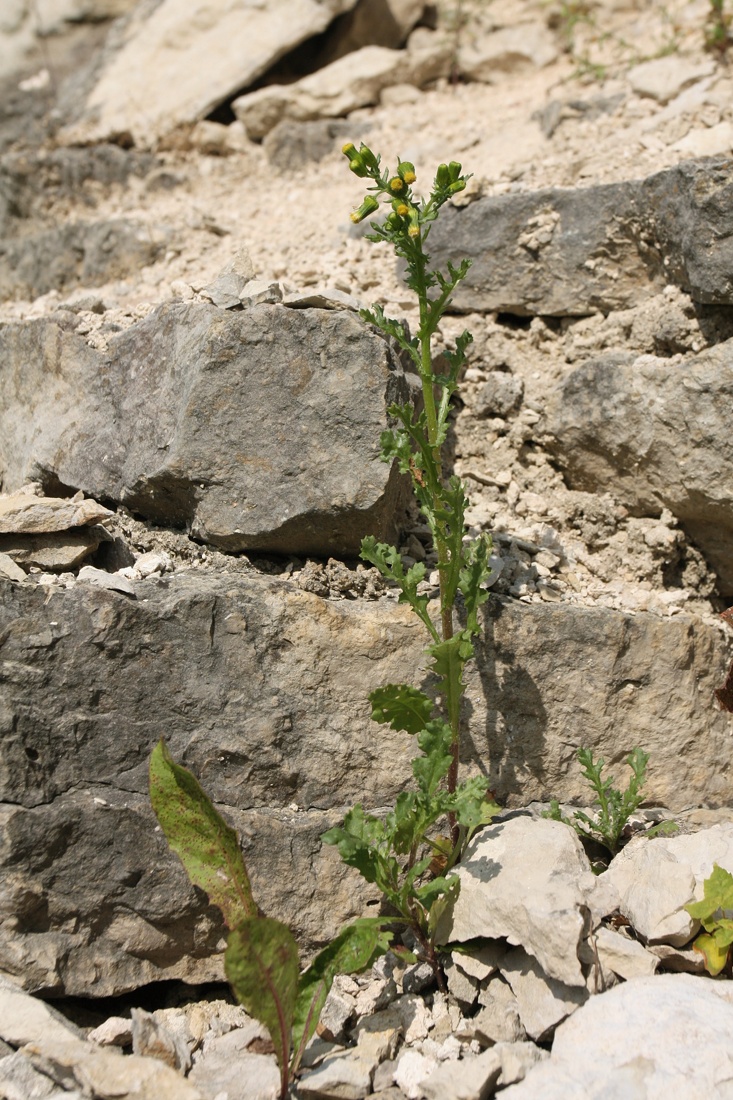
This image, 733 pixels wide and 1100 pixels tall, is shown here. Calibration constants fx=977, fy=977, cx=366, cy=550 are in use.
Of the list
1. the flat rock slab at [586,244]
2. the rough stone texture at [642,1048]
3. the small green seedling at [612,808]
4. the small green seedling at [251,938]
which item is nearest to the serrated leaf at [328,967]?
the small green seedling at [251,938]

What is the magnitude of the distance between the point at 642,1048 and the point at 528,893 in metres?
0.52

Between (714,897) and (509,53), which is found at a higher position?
(509,53)

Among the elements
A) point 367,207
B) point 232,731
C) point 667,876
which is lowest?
point 667,876

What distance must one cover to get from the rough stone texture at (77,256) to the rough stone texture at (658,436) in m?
2.50

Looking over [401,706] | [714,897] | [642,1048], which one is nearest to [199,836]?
[401,706]

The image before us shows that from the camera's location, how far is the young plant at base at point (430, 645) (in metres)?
2.94

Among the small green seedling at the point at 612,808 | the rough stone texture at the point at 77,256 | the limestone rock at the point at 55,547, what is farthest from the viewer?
the rough stone texture at the point at 77,256

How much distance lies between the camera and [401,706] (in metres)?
3.14

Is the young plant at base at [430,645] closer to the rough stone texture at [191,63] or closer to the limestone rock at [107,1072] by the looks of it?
the limestone rock at [107,1072]

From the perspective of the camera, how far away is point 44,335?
13.5 ft

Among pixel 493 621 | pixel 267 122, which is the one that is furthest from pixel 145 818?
pixel 267 122

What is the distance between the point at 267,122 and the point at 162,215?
5.36 ft

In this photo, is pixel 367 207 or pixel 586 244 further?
pixel 586 244

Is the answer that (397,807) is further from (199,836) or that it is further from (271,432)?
(271,432)
